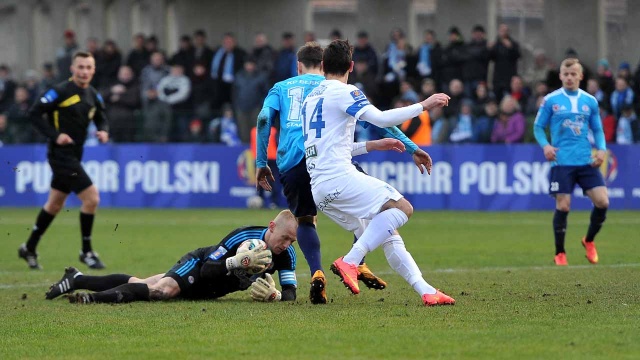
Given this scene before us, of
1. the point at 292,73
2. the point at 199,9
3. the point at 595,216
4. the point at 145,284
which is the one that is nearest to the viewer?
the point at 145,284

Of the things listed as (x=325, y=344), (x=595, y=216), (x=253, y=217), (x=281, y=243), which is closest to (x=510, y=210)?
(x=253, y=217)

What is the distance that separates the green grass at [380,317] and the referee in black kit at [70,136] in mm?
502

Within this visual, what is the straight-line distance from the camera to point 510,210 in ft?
77.4

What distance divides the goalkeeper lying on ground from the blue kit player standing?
16.2 feet

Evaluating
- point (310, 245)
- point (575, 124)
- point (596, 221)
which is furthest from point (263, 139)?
point (596, 221)

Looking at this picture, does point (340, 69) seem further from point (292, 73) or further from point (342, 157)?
point (292, 73)

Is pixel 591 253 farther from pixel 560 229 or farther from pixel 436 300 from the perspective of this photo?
pixel 436 300

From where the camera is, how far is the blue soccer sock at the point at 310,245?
32.6 feet

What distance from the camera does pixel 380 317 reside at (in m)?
8.57

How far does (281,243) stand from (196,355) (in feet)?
8.98

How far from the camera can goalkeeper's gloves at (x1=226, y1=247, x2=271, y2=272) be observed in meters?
9.38

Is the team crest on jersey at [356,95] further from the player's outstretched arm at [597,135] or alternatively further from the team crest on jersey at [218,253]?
the player's outstretched arm at [597,135]

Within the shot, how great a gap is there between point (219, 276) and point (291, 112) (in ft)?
5.35

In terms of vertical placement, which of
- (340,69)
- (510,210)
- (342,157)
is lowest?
(510,210)
